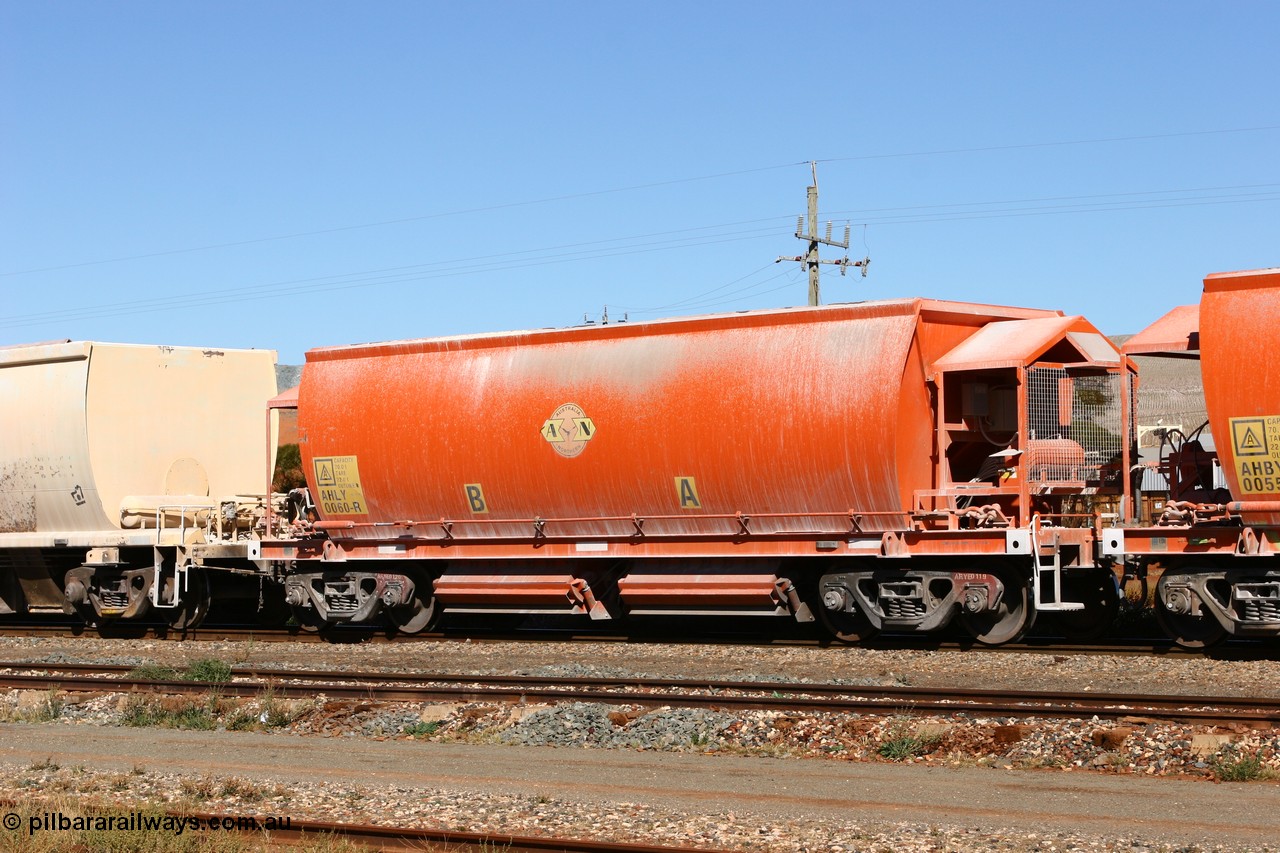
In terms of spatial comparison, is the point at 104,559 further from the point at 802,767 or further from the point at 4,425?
the point at 802,767

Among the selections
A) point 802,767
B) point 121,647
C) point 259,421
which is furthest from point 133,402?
Result: point 802,767

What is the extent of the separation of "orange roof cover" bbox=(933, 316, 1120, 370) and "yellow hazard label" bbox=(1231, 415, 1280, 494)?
217 centimetres

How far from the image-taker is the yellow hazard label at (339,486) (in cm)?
2097

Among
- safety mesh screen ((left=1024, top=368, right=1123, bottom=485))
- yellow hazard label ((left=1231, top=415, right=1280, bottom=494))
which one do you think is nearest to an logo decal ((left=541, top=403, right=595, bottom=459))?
safety mesh screen ((left=1024, top=368, right=1123, bottom=485))

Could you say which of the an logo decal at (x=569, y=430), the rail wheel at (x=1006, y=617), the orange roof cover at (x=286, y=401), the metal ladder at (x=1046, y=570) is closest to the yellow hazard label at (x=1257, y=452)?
the metal ladder at (x=1046, y=570)

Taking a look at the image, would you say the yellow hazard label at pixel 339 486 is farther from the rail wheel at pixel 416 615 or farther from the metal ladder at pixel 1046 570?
the metal ladder at pixel 1046 570

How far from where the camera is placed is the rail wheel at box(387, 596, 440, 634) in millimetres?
20891

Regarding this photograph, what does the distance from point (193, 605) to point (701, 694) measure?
39.6ft

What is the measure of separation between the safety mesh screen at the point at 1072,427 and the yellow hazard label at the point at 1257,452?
1.74 metres

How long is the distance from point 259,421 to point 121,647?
5.10 m

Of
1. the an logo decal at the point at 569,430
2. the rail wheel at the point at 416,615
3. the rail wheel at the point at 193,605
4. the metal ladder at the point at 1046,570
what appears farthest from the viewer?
the rail wheel at the point at 193,605

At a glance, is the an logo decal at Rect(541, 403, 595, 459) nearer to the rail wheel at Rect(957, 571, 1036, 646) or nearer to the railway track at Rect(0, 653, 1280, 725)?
the railway track at Rect(0, 653, 1280, 725)

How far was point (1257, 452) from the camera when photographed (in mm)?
15016

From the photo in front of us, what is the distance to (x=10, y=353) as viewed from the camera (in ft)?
76.3
